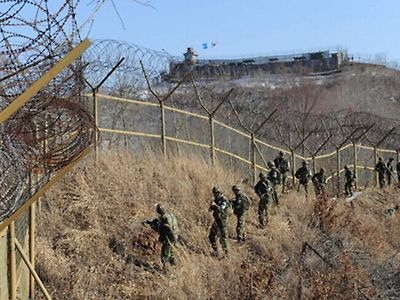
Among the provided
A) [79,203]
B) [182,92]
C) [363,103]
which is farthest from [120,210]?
[363,103]

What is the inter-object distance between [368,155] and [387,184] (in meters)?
3.52

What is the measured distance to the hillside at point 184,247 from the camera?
8570mm

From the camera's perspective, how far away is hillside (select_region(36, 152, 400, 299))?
28.1 feet

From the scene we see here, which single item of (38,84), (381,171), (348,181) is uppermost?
(38,84)

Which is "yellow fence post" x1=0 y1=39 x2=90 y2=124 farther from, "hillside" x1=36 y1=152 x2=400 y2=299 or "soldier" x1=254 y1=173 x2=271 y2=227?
"soldier" x1=254 y1=173 x2=271 y2=227

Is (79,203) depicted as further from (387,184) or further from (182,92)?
(387,184)

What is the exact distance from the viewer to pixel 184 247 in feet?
32.7

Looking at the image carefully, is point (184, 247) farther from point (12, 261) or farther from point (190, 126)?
point (190, 126)

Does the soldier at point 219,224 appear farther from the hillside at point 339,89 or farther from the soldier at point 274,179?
the hillside at point 339,89

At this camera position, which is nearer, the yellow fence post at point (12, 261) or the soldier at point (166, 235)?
the yellow fence post at point (12, 261)

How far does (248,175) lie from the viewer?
1670cm

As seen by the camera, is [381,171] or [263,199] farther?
[381,171]

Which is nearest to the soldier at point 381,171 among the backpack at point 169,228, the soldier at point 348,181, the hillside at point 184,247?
the soldier at point 348,181

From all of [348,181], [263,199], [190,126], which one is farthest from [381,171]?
[263,199]
